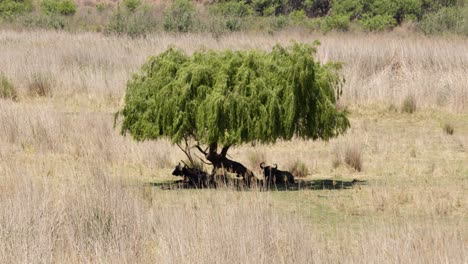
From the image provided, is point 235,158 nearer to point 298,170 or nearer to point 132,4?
point 298,170

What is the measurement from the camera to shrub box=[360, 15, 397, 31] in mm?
42650

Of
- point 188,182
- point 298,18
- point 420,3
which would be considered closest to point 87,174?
point 188,182

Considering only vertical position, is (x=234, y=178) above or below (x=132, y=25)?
below

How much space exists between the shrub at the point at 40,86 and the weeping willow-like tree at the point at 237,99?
10.6m

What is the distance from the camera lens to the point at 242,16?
47625 mm

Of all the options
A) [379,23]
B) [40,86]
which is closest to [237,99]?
[40,86]

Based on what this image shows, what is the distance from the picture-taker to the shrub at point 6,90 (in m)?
22.1

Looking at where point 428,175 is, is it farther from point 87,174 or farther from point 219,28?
point 219,28

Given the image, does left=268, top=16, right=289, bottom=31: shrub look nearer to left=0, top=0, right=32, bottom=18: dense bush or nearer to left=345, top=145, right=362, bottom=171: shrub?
left=0, top=0, right=32, bottom=18: dense bush

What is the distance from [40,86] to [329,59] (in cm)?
740

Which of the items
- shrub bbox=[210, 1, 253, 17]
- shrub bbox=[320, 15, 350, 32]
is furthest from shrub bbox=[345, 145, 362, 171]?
shrub bbox=[210, 1, 253, 17]

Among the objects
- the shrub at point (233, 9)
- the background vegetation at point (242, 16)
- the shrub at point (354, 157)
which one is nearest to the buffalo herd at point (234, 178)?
the shrub at point (354, 157)

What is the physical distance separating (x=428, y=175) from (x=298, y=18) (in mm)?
31942

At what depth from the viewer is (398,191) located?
11.6 m
